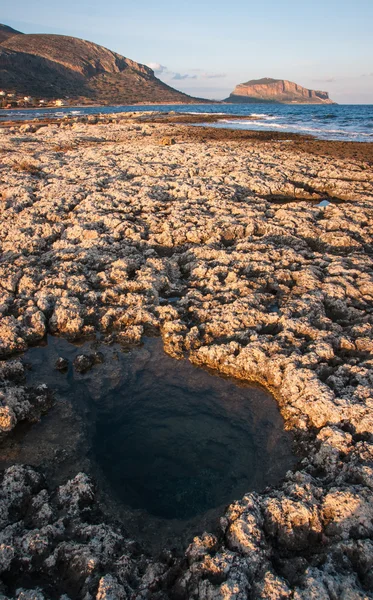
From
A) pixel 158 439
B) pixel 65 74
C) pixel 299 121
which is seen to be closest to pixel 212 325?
pixel 158 439

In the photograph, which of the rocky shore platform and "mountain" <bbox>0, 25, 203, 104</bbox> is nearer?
the rocky shore platform

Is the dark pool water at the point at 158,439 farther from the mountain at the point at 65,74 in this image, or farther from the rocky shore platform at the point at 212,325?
the mountain at the point at 65,74

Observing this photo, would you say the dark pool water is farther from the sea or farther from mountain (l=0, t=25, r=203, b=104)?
mountain (l=0, t=25, r=203, b=104)

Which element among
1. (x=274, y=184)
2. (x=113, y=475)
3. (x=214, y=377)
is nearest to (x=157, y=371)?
(x=214, y=377)

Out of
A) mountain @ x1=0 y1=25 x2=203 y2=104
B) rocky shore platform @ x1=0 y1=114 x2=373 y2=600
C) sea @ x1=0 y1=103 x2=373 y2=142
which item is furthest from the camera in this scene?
mountain @ x1=0 y1=25 x2=203 y2=104

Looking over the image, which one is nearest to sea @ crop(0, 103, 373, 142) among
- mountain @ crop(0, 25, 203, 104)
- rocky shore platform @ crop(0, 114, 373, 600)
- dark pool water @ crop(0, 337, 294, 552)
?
rocky shore platform @ crop(0, 114, 373, 600)

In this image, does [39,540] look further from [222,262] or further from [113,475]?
[222,262]

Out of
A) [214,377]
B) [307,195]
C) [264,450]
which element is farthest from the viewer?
[307,195]
